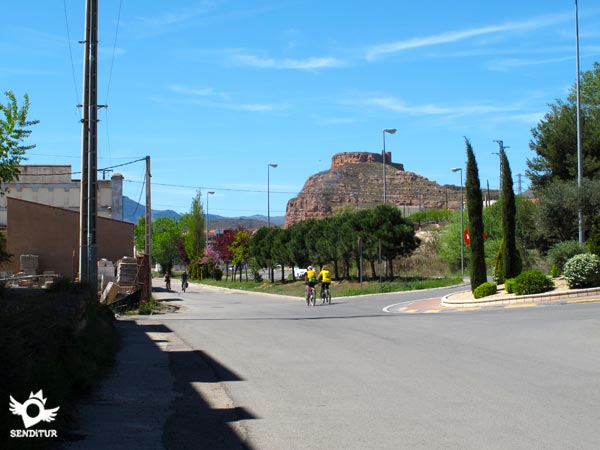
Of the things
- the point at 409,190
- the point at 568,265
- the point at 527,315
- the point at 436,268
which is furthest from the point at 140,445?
the point at 409,190

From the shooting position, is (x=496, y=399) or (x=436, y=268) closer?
(x=496, y=399)

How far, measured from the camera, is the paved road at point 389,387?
23.3 ft

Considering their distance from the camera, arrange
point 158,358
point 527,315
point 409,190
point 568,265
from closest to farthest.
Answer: point 158,358
point 527,315
point 568,265
point 409,190

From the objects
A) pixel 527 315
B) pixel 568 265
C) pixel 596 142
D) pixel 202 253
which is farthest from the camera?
pixel 202 253

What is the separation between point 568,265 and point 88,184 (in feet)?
54.4

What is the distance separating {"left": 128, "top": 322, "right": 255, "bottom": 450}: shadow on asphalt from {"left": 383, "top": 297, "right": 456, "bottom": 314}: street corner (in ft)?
47.8

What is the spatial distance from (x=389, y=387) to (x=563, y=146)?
42.6 metres

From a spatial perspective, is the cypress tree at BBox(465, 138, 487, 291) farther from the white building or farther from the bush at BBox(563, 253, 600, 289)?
the white building

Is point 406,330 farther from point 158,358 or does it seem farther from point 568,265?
point 568,265

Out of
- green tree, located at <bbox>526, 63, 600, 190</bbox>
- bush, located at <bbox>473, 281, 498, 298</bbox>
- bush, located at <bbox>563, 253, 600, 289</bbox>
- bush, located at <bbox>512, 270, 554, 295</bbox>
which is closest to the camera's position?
bush, located at <bbox>563, 253, 600, 289</bbox>

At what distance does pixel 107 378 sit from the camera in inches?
426

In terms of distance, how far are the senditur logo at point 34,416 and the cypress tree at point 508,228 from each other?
25.0 metres

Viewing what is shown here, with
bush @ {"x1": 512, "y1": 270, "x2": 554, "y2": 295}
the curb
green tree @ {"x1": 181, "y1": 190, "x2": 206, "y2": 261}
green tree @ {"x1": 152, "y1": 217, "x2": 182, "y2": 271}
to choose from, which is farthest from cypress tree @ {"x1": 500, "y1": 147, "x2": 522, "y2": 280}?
green tree @ {"x1": 152, "y1": 217, "x2": 182, "y2": 271}

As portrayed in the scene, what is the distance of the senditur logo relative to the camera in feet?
20.0
